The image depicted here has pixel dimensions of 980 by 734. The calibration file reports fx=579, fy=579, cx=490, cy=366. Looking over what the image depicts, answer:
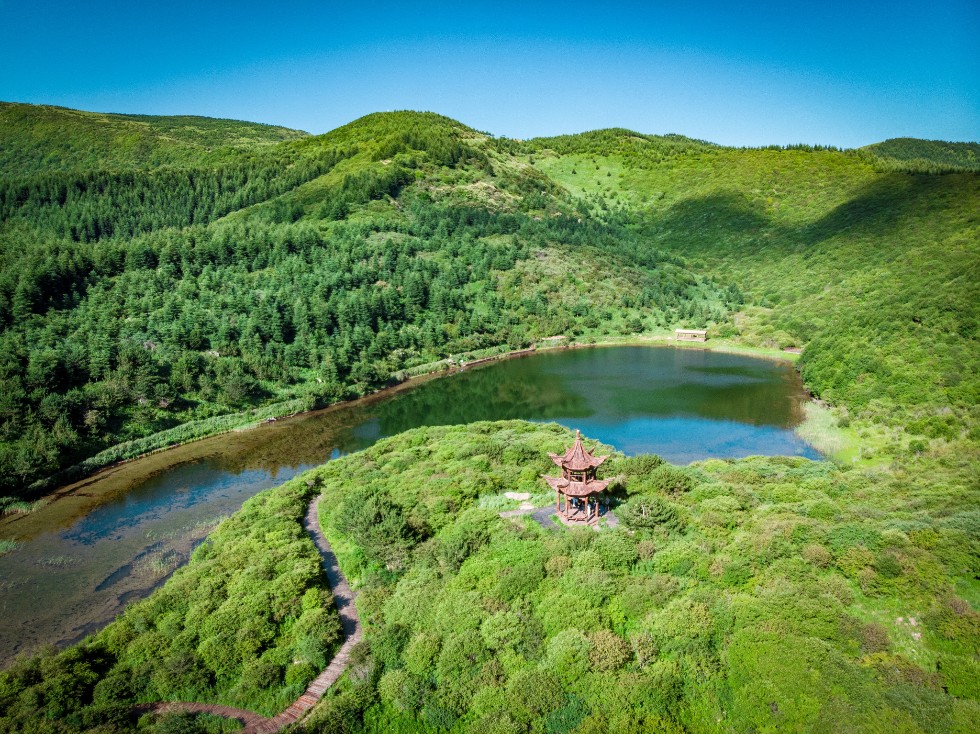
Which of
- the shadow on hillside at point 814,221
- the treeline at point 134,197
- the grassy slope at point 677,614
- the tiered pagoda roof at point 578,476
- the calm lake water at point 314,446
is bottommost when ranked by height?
the calm lake water at point 314,446

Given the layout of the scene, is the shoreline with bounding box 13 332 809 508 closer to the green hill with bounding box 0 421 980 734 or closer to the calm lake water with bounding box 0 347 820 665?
the calm lake water with bounding box 0 347 820 665

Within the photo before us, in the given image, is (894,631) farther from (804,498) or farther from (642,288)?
Answer: (642,288)

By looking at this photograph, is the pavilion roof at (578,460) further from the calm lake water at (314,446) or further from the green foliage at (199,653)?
the calm lake water at (314,446)

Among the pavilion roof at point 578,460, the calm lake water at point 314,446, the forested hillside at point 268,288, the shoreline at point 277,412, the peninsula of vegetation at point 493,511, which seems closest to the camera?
the peninsula of vegetation at point 493,511

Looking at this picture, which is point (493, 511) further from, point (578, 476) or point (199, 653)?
point (199, 653)

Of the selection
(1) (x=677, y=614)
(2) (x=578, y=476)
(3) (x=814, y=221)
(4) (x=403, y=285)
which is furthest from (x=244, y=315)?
(3) (x=814, y=221)

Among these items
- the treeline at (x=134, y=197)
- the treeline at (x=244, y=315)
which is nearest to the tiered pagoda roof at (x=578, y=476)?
the treeline at (x=244, y=315)
